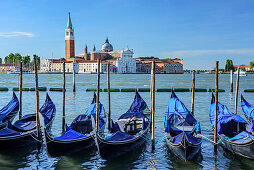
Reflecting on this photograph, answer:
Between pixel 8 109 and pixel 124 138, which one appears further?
pixel 8 109

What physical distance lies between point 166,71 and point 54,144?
102 meters

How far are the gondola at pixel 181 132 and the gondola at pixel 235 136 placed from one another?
68 cm

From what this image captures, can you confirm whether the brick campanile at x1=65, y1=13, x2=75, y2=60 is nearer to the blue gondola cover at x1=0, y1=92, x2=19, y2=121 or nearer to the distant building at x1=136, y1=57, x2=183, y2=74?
the distant building at x1=136, y1=57, x2=183, y2=74

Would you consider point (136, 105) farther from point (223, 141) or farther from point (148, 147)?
point (223, 141)

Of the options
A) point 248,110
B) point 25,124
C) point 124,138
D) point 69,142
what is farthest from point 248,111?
point 25,124

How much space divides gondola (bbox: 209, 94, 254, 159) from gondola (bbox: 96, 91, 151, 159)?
2.01 m

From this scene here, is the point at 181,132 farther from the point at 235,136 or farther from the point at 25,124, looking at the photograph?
the point at 25,124

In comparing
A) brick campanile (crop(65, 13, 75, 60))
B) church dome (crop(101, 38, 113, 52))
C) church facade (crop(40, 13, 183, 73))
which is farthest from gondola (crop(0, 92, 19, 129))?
church dome (crop(101, 38, 113, 52))

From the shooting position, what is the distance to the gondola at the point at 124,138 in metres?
6.62

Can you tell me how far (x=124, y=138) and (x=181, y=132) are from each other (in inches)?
69.5

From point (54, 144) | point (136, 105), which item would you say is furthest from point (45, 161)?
point (136, 105)

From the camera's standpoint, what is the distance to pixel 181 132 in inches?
314

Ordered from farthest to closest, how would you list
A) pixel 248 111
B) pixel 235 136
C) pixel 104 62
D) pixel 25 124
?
pixel 104 62, pixel 248 111, pixel 25 124, pixel 235 136

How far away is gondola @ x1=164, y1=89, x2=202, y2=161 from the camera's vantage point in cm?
663
